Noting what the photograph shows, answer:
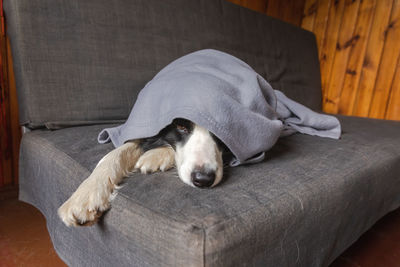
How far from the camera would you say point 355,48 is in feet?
8.55

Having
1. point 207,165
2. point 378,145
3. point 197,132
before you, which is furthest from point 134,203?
point 378,145

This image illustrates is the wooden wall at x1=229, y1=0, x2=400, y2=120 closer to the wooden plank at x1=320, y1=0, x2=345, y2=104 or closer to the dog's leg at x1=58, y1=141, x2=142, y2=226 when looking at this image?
the wooden plank at x1=320, y1=0, x2=345, y2=104

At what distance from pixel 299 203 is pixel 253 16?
1787 mm

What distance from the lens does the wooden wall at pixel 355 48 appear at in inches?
93.9

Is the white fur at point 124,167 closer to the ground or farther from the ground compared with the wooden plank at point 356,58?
closer to the ground

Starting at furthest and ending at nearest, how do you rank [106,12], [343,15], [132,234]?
[343,15] → [106,12] → [132,234]

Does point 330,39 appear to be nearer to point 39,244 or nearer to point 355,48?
point 355,48

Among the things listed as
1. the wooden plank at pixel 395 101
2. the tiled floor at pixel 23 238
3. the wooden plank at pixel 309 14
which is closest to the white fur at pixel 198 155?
the tiled floor at pixel 23 238

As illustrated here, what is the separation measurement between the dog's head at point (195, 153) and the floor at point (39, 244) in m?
0.76

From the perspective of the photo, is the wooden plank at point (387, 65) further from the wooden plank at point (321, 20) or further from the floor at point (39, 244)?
the floor at point (39, 244)

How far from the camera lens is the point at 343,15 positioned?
106 inches

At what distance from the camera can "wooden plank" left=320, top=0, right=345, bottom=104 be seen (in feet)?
8.95

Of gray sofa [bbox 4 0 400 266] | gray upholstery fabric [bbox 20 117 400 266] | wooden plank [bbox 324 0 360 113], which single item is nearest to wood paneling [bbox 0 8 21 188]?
gray sofa [bbox 4 0 400 266]

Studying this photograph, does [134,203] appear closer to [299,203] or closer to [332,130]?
[299,203]
